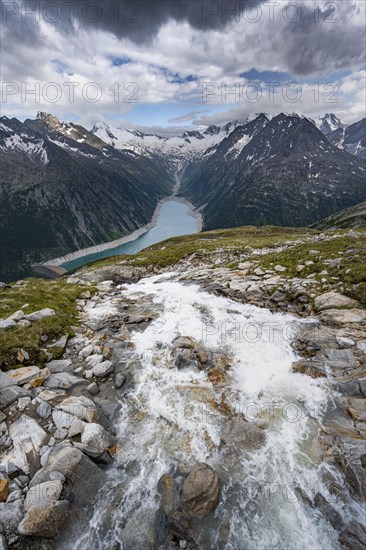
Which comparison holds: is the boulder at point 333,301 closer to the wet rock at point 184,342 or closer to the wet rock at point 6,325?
the wet rock at point 184,342

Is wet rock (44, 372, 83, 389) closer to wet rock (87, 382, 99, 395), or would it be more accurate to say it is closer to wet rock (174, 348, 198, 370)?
wet rock (87, 382, 99, 395)

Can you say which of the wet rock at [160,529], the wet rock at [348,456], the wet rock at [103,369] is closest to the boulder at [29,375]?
the wet rock at [103,369]

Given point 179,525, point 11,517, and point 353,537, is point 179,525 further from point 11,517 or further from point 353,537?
point 353,537

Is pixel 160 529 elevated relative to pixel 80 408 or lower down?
lower down

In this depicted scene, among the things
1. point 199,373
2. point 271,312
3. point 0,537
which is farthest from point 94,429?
point 271,312

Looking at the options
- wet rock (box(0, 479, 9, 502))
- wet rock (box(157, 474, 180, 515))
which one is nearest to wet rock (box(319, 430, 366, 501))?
wet rock (box(157, 474, 180, 515))

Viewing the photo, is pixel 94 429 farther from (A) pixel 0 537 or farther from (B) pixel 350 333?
(B) pixel 350 333

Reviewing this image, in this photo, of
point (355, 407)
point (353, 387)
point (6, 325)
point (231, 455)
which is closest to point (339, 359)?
point (353, 387)

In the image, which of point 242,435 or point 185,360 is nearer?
point 242,435
